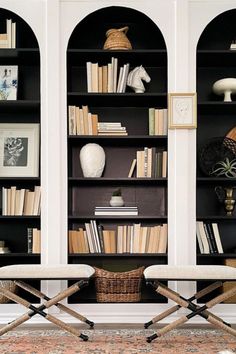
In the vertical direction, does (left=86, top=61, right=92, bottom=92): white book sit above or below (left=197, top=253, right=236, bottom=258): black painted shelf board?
above

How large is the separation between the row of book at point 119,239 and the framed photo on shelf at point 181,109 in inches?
33.8

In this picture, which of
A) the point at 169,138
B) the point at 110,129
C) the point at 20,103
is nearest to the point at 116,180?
the point at 110,129

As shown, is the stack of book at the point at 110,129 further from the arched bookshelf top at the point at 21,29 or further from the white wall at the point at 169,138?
the arched bookshelf top at the point at 21,29

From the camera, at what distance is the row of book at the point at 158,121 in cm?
389

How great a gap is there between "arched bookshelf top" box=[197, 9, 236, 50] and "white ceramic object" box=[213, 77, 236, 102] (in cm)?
48

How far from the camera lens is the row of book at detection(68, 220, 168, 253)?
3865 millimetres

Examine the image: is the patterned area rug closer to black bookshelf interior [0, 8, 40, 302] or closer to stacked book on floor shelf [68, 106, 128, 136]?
black bookshelf interior [0, 8, 40, 302]

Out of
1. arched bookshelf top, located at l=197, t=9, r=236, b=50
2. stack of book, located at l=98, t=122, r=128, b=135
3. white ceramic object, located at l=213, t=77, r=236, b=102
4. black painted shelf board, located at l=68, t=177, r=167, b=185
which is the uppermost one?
arched bookshelf top, located at l=197, t=9, r=236, b=50

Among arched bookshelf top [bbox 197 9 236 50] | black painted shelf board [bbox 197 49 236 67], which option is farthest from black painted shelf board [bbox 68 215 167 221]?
arched bookshelf top [bbox 197 9 236 50]

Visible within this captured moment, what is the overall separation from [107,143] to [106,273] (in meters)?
1.13

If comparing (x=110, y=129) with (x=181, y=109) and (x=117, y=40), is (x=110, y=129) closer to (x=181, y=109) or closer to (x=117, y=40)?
(x=181, y=109)

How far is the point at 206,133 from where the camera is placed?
423 cm

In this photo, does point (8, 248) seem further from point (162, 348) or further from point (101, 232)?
point (162, 348)

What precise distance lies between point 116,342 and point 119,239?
94 cm
